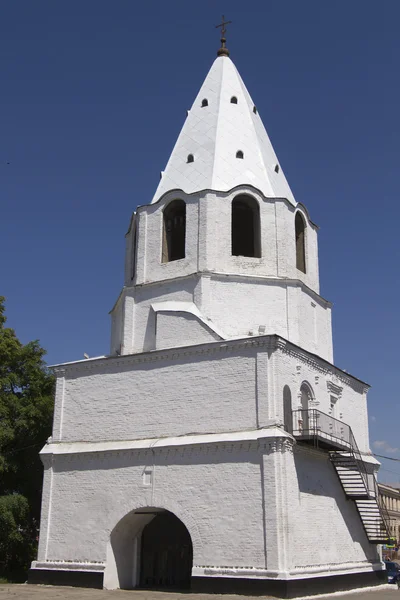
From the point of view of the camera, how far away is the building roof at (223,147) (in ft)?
78.2

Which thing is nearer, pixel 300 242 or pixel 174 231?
pixel 174 231

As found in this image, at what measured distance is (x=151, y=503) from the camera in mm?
19359

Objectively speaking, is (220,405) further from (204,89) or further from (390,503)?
(390,503)

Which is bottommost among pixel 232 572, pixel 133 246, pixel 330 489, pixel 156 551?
pixel 232 572

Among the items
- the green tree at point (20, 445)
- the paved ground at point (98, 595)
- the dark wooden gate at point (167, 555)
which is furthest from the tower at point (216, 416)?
the green tree at point (20, 445)

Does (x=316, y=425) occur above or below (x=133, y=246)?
below

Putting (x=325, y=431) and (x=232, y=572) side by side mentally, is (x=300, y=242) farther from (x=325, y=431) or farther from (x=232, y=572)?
(x=232, y=572)

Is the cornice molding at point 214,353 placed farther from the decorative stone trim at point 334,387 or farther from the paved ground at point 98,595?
the paved ground at point 98,595

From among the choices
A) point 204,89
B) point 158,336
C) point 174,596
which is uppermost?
point 204,89

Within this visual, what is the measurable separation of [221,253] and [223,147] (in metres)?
4.42

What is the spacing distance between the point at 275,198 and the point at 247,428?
27.5 feet

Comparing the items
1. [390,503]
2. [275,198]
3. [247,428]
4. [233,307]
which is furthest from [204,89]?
[390,503]

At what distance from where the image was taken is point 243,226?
2444 cm

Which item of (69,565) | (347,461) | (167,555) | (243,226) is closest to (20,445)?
(69,565)
